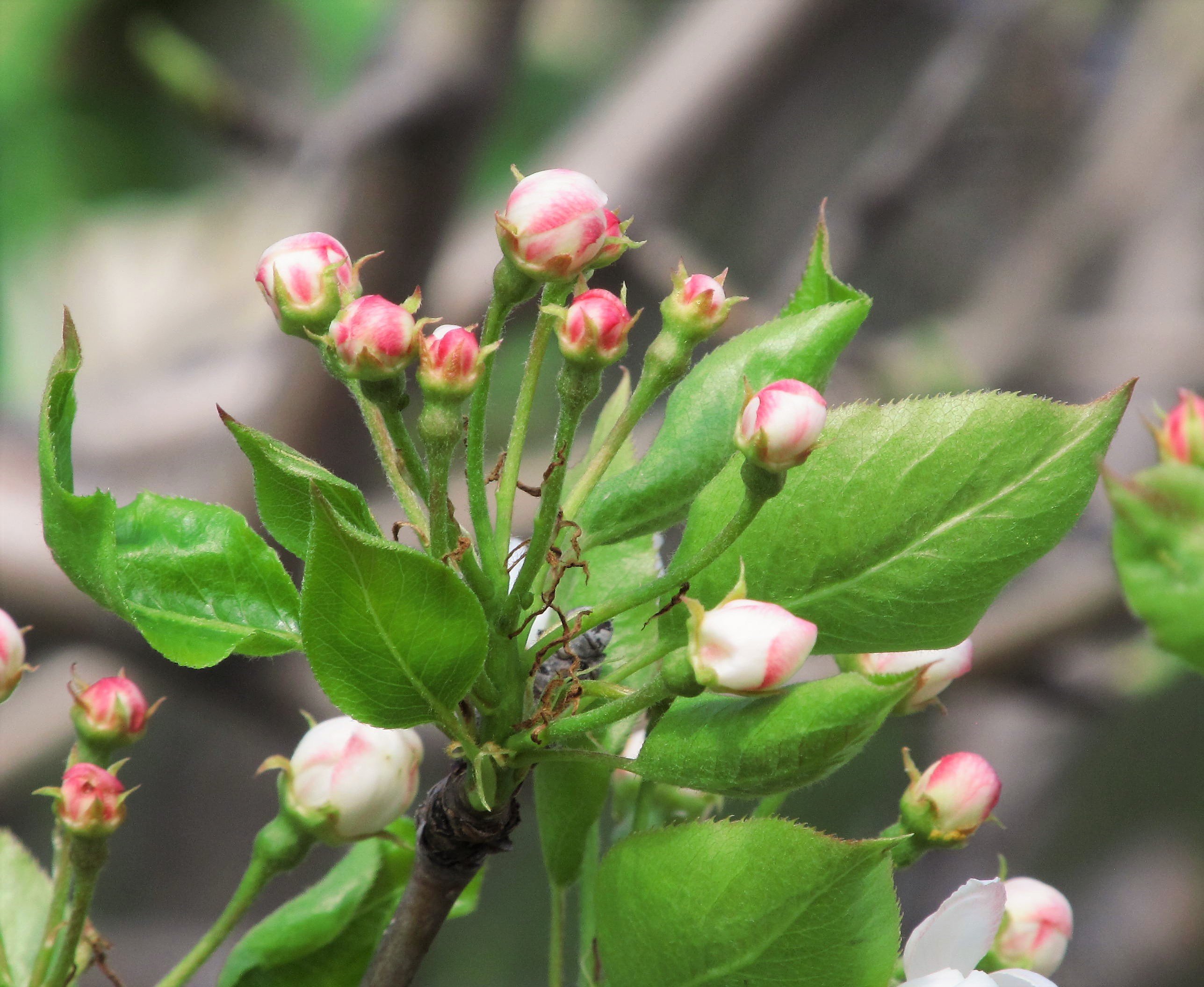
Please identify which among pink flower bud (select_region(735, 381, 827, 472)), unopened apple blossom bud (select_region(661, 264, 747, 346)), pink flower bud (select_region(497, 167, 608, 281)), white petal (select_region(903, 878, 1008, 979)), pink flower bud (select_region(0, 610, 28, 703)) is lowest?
white petal (select_region(903, 878, 1008, 979))

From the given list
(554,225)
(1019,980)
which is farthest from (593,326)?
(1019,980)

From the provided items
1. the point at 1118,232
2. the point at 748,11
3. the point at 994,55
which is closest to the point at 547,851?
the point at 748,11

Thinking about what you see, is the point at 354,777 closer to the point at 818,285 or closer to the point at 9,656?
the point at 9,656

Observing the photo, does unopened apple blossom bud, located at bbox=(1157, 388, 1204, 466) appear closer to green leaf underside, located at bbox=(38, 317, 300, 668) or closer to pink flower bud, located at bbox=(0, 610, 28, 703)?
green leaf underside, located at bbox=(38, 317, 300, 668)

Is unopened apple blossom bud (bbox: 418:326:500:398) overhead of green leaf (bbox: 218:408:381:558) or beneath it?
overhead

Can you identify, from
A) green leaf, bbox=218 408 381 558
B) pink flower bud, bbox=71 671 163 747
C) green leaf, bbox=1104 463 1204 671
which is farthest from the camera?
pink flower bud, bbox=71 671 163 747

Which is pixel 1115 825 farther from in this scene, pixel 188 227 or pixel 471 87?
pixel 188 227

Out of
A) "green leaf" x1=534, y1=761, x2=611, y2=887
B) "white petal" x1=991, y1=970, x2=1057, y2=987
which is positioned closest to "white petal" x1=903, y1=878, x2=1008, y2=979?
"white petal" x1=991, y1=970, x2=1057, y2=987
